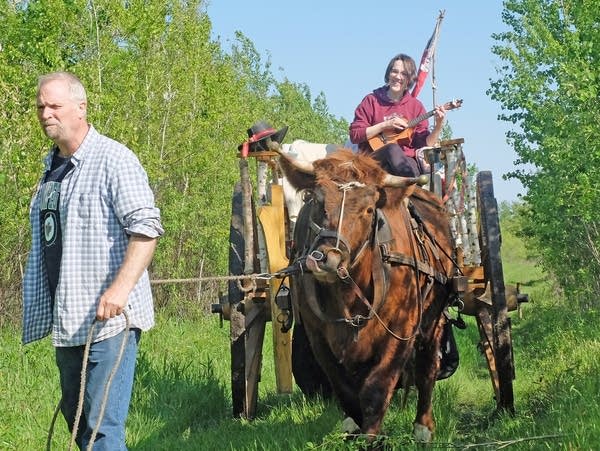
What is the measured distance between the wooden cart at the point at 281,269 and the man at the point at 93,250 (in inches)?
98.7

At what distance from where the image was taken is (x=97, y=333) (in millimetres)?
4062

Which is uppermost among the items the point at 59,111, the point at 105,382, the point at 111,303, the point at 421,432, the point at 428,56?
the point at 428,56

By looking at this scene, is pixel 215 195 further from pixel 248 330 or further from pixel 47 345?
pixel 248 330

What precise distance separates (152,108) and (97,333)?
14127 mm

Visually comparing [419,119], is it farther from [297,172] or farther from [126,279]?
[126,279]

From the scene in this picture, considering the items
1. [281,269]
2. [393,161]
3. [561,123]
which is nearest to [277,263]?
[281,269]

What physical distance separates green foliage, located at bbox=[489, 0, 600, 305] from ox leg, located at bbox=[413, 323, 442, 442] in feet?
19.2

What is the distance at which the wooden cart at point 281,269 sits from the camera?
7094 millimetres

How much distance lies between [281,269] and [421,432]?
5.18 feet

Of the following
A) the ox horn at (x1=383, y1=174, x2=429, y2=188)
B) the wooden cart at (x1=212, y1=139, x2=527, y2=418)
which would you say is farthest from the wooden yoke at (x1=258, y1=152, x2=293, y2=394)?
the ox horn at (x1=383, y1=174, x2=429, y2=188)

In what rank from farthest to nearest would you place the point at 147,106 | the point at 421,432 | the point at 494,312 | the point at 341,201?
the point at 147,106 → the point at 494,312 → the point at 421,432 → the point at 341,201

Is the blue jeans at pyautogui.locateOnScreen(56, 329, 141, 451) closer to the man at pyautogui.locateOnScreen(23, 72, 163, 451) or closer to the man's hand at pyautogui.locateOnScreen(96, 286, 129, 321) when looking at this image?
the man at pyautogui.locateOnScreen(23, 72, 163, 451)

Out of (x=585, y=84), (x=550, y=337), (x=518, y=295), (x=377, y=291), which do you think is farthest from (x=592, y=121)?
(x=377, y=291)

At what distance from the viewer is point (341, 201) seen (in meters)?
5.41
